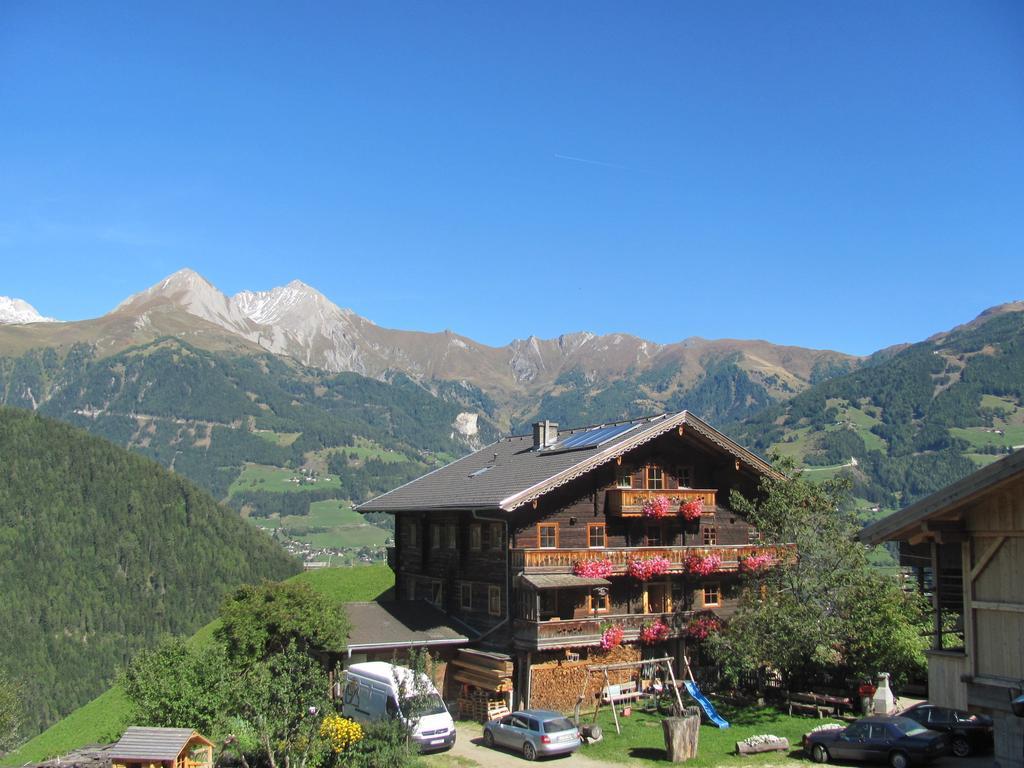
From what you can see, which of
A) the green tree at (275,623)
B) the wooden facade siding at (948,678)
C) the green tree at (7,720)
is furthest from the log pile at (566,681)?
the green tree at (7,720)

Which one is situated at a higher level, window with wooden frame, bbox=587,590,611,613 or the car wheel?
window with wooden frame, bbox=587,590,611,613

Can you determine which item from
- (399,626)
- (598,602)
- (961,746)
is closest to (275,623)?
(399,626)

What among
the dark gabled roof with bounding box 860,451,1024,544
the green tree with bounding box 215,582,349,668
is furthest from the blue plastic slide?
the dark gabled roof with bounding box 860,451,1024,544

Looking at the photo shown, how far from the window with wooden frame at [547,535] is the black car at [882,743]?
1408 centimetres

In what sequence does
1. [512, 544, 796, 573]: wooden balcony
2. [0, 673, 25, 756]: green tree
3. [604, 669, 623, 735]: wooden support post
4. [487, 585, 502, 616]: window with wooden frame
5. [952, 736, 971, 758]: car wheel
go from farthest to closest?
1. [0, 673, 25, 756]: green tree
2. [487, 585, 502, 616]: window with wooden frame
3. [512, 544, 796, 573]: wooden balcony
4. [604, 669, 623, 735]: wooden support post
5. [952, 736, 971, 758]: car wheel

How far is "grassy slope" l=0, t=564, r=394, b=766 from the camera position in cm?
4119

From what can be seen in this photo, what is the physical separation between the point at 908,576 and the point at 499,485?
18643mm

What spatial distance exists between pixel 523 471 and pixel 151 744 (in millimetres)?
21035

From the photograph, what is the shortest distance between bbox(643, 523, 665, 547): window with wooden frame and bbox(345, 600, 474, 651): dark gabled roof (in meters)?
8.71

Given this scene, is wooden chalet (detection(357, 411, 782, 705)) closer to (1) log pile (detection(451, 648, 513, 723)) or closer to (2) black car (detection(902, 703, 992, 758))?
(1) log pile (detection(451, 648, 513, 723))

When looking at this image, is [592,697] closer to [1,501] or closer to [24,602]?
[24,602]

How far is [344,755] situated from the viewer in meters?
25.8

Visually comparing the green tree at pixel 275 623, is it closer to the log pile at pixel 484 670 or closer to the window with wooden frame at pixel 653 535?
the log pile at pixel 484 670

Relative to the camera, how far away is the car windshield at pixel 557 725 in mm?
29812
